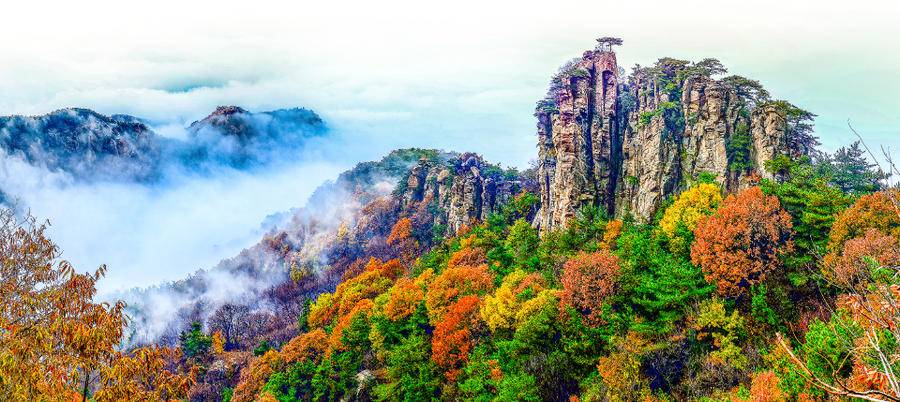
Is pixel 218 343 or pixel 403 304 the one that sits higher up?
pixel 403 304

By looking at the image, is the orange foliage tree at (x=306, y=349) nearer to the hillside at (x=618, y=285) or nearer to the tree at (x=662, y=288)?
the hillside at (x=618, y=285)

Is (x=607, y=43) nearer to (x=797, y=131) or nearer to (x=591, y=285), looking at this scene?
(x=797, y=131)

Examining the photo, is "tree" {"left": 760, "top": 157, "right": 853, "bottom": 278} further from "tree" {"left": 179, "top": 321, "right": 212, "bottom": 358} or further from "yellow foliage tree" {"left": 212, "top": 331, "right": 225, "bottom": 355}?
"yellow foliage tree" {"left": 212, "top": 331, "right": 225, "bottom": 355}

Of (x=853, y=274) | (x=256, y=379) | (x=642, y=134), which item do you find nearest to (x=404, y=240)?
(x=256, y=379)

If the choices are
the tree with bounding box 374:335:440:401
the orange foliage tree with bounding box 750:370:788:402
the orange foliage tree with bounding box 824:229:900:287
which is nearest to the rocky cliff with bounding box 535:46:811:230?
the orange foliage tree with bounding box 824:229:900:287

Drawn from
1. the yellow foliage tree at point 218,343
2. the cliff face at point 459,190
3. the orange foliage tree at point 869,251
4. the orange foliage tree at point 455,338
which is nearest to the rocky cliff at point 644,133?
the orange foliage tree at point 455,338

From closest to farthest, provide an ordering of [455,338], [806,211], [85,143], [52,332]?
[52,332] < [806,211] < [455,338] < [85,143]
